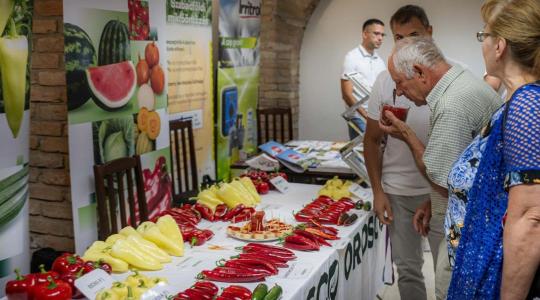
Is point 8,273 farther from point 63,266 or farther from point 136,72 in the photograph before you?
point 136,72

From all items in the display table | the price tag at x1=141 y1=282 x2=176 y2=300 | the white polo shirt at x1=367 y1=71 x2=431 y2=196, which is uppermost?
the white polo shirt at x1=367 y1=71 x2=431 y2=196

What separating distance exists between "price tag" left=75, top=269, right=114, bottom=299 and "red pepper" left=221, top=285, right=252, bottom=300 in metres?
0.35

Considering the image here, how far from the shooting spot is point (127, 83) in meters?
3.68

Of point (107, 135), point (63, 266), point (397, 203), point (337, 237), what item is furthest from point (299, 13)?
point (63, 266)

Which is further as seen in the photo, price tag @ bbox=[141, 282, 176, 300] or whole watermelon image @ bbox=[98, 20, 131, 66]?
whole watermelon image @ bbox=[98, 20, 131, 66]

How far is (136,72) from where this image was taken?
379 cm

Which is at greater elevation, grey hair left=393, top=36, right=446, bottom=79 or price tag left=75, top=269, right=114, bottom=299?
grey hair left=393, top=36, right=446, bottom=79

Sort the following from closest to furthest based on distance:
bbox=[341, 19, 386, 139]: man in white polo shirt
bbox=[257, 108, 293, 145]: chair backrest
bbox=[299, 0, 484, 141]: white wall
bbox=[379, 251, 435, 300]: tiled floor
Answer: bbox=[379, 251, 435, 300]: tiled floor → bbox=[257, 108, 293, 145]: chair backrest → bbox=[341, 19, 386, 139]: man in white polo shirt → bbox=[299, 0, 484, 141]: white wall

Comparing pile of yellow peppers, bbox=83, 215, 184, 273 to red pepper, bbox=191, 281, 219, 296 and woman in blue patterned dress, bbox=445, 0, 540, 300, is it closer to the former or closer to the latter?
red pepper, bbox=191, 281, 219, 296

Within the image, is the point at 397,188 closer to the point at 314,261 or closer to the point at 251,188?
the point at 251,188

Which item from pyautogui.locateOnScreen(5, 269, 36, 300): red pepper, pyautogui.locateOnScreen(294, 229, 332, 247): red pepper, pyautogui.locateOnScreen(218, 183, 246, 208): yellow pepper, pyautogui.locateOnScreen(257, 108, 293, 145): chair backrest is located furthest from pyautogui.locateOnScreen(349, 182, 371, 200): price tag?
pyautogui.locateOnScreen(257, 108, 293, 145): chair backrest

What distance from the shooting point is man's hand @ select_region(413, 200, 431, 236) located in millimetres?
2590

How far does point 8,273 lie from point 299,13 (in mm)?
5190

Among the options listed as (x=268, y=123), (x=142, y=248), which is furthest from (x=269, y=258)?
(x=268, y=123)
